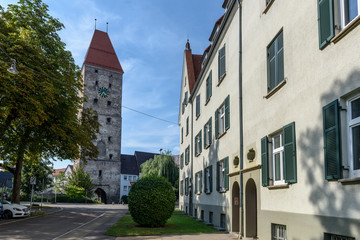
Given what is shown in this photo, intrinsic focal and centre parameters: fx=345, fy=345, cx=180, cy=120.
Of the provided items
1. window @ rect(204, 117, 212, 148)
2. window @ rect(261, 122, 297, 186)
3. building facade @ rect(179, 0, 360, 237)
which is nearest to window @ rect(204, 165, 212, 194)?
window @ rect(204, 117, 212, 148)

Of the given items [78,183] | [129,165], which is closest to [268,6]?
[78,183]

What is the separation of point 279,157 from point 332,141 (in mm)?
3350

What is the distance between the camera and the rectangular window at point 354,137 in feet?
20.2

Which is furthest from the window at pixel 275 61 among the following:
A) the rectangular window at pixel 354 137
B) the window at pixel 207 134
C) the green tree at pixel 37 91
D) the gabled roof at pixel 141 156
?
the gabled roof at pixel 141 156

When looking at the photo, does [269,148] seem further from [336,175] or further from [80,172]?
[80,172]

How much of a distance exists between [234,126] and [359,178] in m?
8.89

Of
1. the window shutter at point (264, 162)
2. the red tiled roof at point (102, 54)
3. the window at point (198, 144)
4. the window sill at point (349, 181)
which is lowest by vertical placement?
the window sill at point (349, 181)

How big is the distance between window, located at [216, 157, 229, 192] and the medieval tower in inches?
2227

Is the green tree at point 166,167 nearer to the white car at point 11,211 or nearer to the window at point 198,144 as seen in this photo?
the window at point 198,144

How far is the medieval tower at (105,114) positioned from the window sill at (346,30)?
220 ft

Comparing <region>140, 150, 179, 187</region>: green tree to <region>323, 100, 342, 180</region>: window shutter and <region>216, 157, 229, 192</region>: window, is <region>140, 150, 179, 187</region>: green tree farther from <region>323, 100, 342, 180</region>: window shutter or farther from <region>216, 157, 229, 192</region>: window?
<region>323, 100, 342, 180</region>: window shutter

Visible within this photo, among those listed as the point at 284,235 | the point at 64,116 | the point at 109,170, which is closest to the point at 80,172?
the point at 109,170

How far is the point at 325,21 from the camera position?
721 centimetres

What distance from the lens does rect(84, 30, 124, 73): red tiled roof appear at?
74.2 m
